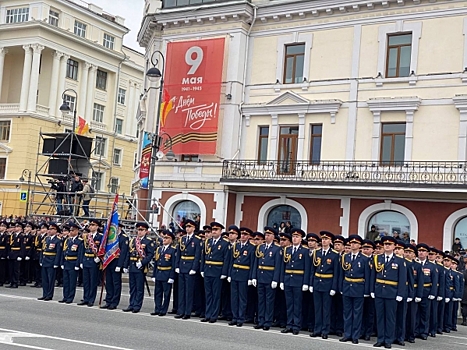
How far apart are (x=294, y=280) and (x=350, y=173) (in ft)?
46.2

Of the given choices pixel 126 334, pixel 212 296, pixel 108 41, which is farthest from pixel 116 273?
pixel 108 41

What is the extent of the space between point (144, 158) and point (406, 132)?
1125 cm

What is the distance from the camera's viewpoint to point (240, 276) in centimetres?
1359

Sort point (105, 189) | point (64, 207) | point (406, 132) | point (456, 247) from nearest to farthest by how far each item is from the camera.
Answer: point (64, 207) < point (456, 247) < point (406, 132) < point (105, 189)

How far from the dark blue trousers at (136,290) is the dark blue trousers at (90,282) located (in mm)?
1084

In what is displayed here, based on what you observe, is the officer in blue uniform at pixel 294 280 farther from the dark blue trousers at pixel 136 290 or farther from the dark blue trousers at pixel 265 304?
the dark blue trousers at pixel 136 290

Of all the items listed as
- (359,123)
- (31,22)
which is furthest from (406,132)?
(31,22)

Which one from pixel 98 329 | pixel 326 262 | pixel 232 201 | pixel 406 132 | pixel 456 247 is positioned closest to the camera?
pixel 98 329

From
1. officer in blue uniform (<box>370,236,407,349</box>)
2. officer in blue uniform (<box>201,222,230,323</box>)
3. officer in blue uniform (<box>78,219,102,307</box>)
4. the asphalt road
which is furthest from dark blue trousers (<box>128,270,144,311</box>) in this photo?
officer in blue uniform (<box>370,236,407,349</box>)

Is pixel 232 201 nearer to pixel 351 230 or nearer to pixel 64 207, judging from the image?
pixel 351 230

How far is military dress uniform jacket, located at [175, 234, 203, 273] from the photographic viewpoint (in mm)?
14180

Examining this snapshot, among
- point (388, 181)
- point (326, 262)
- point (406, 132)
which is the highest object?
point (406, 132)

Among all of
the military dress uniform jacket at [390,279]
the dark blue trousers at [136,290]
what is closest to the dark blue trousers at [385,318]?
the military dress uniform jacket at [390,279]

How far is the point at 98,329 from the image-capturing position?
1138 centimetres
